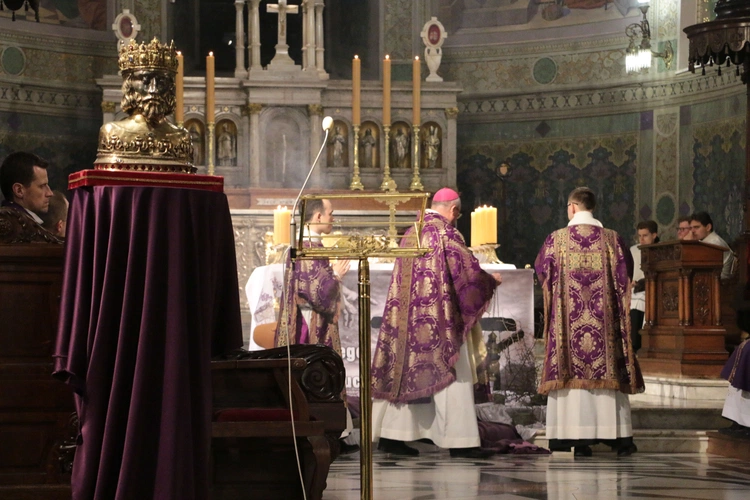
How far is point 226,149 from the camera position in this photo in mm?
12930

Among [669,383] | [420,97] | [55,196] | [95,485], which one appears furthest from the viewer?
[420,97]

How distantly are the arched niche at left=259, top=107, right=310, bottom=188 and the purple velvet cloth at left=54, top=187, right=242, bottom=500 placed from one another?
30.2 ft

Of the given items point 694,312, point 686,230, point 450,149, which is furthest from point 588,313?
point 450,149

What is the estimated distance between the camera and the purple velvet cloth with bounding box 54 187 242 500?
143 inches

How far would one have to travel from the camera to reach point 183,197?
3.74m

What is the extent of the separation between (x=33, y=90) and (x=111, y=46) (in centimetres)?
112

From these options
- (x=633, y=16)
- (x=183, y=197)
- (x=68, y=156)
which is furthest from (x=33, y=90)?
(x=183, y=197)

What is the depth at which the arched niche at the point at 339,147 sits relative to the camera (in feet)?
42.8

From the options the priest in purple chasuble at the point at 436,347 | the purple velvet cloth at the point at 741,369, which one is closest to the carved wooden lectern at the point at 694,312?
the purple velvet cloth at the point at 741,369

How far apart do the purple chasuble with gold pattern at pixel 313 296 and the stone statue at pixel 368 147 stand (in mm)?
5511

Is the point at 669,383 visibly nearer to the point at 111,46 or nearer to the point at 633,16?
the point at 633,16

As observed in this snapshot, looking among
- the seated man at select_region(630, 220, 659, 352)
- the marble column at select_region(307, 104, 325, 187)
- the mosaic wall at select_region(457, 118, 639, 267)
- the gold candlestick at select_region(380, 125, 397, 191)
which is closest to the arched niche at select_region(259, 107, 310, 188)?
the marble column at select_region(307, 104, 325, 187)

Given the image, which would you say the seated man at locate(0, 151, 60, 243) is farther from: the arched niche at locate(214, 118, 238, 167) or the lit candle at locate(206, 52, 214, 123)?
the arched niche at locate(214, 118, 238, 167)

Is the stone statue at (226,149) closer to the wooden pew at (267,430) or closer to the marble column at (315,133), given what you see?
the marble column at (315,133)
